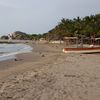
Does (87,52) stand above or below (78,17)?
below

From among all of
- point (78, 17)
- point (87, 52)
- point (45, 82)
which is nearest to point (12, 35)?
point (78, 17)

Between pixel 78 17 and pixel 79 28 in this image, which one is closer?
pixel 79 28

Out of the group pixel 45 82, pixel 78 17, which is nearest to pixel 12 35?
pixel 78 17

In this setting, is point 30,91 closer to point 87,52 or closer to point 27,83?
point 27,83

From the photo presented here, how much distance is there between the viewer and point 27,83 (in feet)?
32.6

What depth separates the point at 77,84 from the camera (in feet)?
31.4

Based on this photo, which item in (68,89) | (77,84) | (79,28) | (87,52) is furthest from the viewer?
(79,28)

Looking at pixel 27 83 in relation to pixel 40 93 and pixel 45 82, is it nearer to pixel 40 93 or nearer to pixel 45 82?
pixel 45 82

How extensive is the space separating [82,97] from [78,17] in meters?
80.4

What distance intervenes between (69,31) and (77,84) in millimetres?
72457

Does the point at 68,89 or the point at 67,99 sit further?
the point at 68,89

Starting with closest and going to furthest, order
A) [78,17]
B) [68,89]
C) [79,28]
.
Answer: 1. [68,89]
2. [79,28]
3. [78,17]

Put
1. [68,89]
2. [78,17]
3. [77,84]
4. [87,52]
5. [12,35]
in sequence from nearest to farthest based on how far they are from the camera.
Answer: [68,89] → [77,84] → [87,52] → [78,17] → [12,35]

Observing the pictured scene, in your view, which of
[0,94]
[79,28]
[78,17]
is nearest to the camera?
[0,94]
